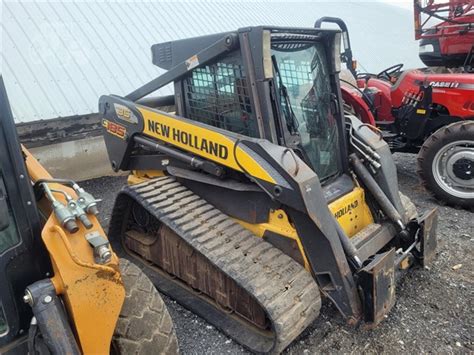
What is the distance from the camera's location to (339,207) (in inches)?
117

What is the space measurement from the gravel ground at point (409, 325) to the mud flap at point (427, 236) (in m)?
0.23

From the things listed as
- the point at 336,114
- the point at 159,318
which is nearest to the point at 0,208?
the point at 159,318

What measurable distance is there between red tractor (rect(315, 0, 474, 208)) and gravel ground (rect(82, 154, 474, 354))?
1258 millimetres

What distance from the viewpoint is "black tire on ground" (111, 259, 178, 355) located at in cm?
193

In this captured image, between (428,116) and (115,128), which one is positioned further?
(428,116)

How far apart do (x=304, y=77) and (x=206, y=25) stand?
6.53 meters

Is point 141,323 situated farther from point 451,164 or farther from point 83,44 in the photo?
point 83,44

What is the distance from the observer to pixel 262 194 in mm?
2684

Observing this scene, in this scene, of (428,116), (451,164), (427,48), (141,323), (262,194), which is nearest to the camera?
(141,323)

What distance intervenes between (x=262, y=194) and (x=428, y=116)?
3.29m

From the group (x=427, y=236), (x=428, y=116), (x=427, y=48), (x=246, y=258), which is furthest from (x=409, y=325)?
(x=427, y=48)

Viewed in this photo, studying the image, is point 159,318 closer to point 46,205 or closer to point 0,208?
point 46,205

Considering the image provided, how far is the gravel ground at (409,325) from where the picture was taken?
2.55 m

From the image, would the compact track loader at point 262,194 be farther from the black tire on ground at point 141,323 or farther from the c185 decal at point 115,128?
the black tire on ground at point 141,323
